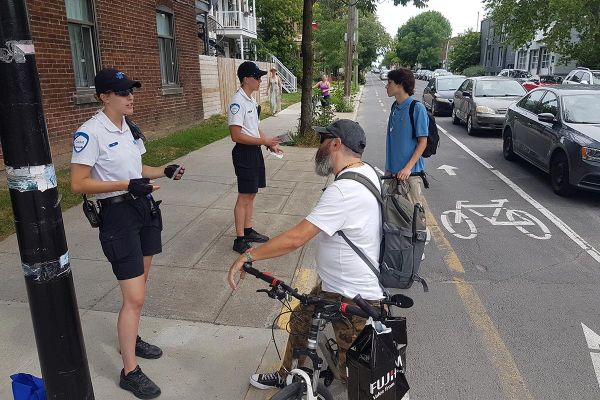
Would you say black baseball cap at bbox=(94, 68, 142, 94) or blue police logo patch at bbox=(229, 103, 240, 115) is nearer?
black baseball cap at bbox=(94, 68, 142, 94)

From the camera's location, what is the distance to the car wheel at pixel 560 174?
7546mm

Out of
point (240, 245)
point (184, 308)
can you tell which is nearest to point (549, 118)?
point (240, 245)

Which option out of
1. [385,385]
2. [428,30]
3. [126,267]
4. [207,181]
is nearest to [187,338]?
[126,267]

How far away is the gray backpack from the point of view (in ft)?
7.84

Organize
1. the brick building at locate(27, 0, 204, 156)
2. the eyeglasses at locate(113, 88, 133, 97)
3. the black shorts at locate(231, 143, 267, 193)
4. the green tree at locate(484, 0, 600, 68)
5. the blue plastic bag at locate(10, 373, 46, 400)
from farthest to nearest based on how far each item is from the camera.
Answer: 1. the green tree at locate(484, 0, 600, 68)
2. the brick building at locate(27, 0, 204, 156)
3. the black shorts at locate(231, 143, 267, 193)
4. the eyeglasses at locate(113, 88, 133, 97)
5. the blue plastic bag at locate(10, 373, 46, 400)

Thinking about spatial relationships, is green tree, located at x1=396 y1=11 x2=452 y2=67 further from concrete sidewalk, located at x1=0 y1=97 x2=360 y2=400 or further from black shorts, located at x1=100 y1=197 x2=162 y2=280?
black shorts, located at x1=100 y1=197 x2=162 y2=280

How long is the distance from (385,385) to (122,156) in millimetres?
1942

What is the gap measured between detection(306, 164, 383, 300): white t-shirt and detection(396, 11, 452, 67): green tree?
101m

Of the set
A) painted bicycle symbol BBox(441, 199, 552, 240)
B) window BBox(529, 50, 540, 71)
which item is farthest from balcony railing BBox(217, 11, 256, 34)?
window BBox(529, 50, 540, 71)

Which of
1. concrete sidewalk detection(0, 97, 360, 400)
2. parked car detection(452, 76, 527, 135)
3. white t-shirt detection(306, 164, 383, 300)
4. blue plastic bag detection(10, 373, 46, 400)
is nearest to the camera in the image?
white t-shirt detection(306, 164, 383, 300)

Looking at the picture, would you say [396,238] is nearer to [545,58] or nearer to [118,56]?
[118,56]

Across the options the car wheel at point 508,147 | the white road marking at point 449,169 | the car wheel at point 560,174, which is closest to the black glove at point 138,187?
the car wheel at point 560,174

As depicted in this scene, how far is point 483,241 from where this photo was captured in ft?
19.3

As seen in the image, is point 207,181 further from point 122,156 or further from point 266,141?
point 122,156
